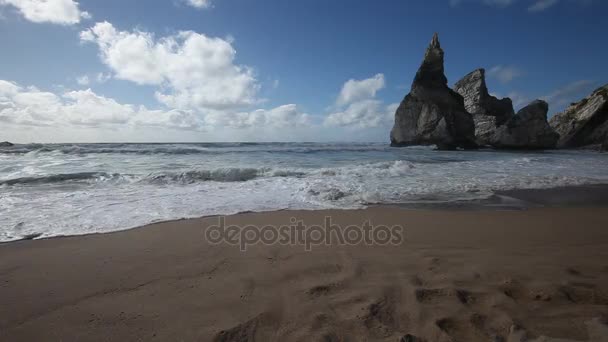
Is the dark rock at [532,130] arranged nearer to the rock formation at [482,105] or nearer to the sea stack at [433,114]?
the rock formation at [482,105]

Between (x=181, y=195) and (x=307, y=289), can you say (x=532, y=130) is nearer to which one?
(x=181, y=195)

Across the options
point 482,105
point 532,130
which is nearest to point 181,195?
point 532,130

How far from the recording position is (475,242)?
3.32 metres

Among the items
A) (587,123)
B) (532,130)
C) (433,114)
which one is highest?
(433,114)

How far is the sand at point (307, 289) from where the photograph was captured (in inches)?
69.7

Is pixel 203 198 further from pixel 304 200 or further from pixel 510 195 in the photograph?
pixel 510 195

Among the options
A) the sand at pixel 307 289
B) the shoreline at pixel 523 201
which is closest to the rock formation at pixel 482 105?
the shoreline at pixel 523 201

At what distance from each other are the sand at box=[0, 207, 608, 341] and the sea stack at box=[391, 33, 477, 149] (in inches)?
1201

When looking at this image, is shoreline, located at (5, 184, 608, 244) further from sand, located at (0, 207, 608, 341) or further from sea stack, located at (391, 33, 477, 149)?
sea stack, located at (391, 33, 477, 149)

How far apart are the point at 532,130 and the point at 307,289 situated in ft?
121

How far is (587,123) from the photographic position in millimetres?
30906

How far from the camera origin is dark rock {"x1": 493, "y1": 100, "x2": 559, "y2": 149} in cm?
2867

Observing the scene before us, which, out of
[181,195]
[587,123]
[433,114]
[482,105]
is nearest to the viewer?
[181,195]

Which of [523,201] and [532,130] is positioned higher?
[532,130]
